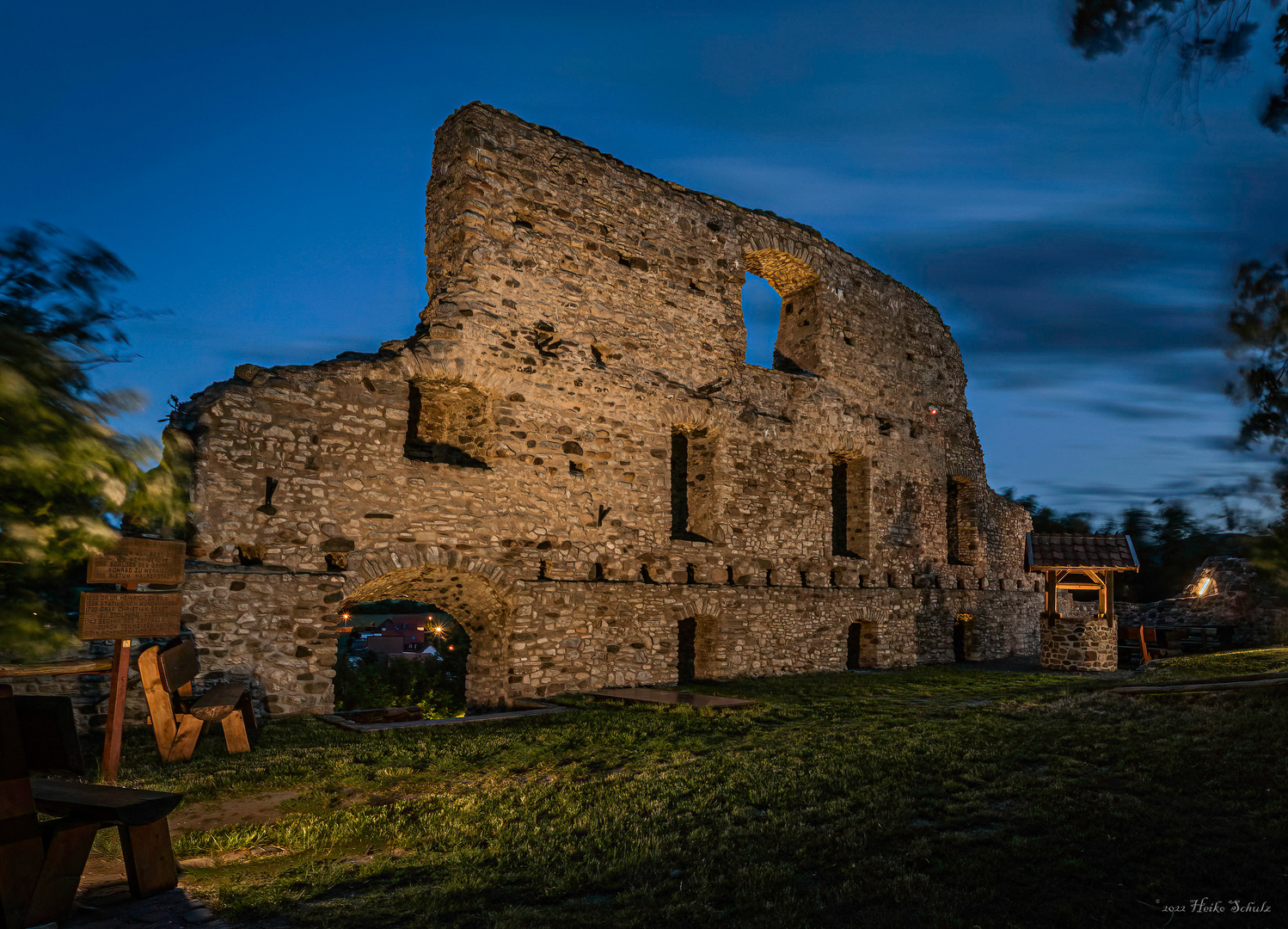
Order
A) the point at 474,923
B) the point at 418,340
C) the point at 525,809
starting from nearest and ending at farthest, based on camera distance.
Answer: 1. the point at 474,923
2. the point at 525,809
3. the point at 418,340

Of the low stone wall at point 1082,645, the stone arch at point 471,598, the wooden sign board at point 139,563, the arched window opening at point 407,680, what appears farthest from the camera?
the low stone wall at point 1082,645

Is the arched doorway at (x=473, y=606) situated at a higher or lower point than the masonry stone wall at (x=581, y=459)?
lower

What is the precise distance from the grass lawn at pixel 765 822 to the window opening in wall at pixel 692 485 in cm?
535

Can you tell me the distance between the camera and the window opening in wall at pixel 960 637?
56.8 ft

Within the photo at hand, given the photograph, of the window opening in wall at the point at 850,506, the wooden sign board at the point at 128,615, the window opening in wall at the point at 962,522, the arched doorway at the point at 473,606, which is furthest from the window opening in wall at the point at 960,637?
the wooden sign board at the point at 128,615

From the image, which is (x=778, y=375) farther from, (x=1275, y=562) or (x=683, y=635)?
(x=1275, y=562)

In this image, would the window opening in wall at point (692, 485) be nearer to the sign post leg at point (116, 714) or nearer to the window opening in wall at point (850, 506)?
the window opening in wall at point (850, 506)

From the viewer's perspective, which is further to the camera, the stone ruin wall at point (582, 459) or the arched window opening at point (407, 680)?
the arched window opening at point (407, 680)

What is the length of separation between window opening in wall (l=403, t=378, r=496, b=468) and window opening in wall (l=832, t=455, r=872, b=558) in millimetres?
7698

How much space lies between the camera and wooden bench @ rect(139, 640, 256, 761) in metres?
6.04

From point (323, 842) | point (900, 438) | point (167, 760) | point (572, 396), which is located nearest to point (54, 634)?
point (323, 842)

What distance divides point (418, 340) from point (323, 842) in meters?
6.72

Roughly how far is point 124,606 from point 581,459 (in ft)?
20.7

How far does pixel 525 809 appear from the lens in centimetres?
482
